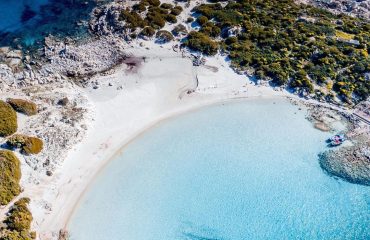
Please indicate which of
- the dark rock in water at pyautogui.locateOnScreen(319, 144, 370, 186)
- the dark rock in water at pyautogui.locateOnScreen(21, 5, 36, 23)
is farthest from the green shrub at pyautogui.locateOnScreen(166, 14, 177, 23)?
the dark rock in water at pyautogui.locateOnScreen(319, 144, 370, 186)

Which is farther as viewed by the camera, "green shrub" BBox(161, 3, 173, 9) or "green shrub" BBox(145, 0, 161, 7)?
"green shrub" BBox(145, 0, 161, 7)

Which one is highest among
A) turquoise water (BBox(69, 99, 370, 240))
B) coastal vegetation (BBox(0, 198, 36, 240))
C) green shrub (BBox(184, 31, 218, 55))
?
green shrub (BBox(184, 31, 218, 55))

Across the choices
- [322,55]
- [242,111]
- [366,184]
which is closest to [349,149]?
[366,184]

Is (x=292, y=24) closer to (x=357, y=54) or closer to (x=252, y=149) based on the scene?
(x=357, y=54)

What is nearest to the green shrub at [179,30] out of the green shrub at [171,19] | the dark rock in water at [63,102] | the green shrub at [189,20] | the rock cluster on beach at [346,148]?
the green shrub at [171,19]

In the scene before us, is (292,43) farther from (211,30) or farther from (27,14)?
(27,14)

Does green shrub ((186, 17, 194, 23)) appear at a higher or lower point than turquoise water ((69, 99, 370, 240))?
higher

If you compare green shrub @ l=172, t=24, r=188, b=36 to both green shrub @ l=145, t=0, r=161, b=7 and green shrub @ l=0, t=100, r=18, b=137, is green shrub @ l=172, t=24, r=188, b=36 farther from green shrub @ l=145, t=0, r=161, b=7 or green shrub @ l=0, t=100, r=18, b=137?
green shrub @ l=0, t=100, r=18, b=137

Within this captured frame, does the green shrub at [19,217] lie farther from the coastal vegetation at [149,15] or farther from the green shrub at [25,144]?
the coastal vegetation at [149,15]
